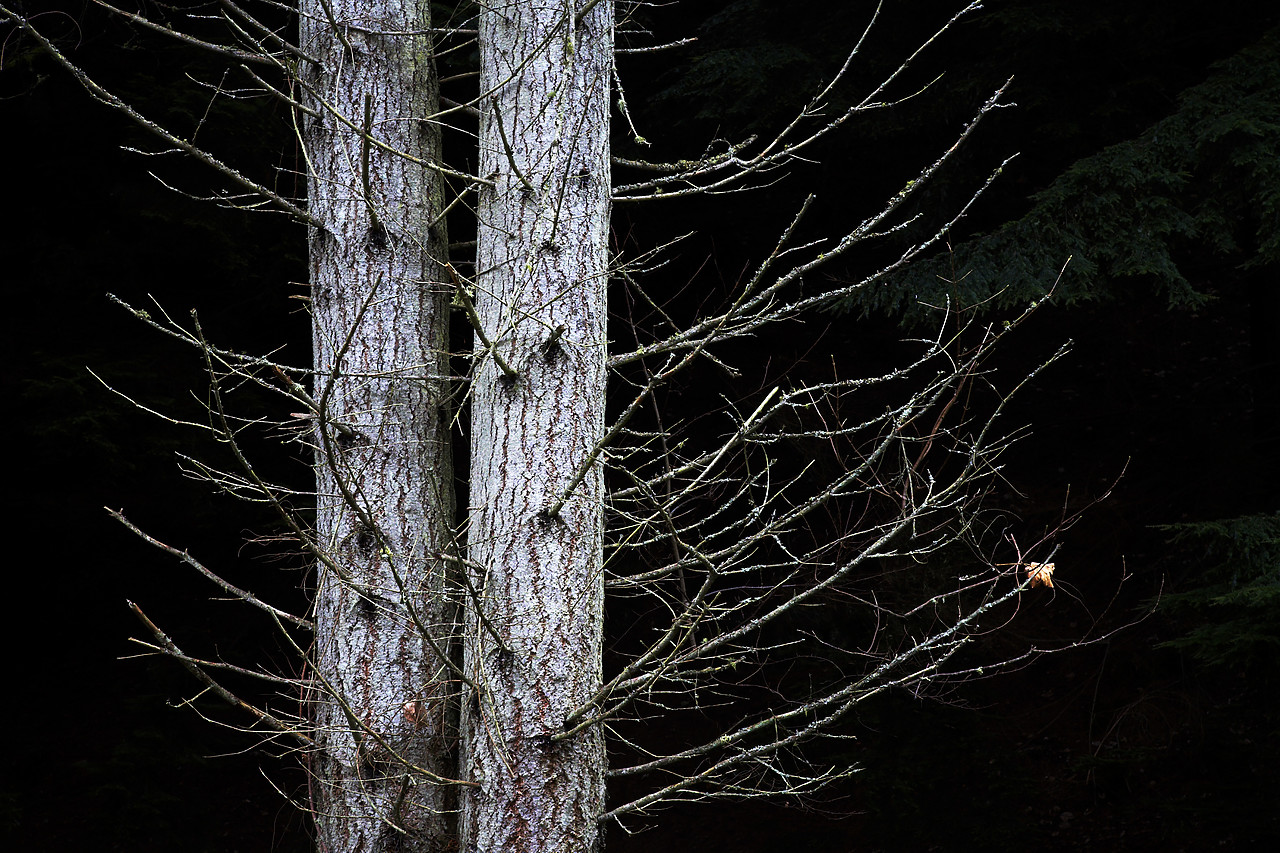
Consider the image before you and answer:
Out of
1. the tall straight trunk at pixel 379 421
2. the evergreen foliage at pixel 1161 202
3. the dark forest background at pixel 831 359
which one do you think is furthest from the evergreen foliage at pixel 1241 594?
the tall straight trunk at pixel 379 421

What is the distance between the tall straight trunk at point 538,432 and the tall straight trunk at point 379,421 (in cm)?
31

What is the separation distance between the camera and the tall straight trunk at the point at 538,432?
2.60 m

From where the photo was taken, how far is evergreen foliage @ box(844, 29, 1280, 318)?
4789mm

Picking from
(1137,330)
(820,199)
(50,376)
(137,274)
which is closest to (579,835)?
(50,376)

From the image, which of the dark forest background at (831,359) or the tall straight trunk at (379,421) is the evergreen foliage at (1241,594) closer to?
the dark forest background at (831,359)

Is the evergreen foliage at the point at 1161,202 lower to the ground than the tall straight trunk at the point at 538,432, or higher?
higher

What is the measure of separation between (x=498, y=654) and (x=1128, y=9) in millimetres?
6080

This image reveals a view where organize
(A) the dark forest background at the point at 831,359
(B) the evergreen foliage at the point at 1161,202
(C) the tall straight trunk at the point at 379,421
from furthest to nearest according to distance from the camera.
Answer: (A) the dark forest background at the point at 831,359 → (B) the evergreen foliage at the point at 1161,202 → (C) the tall straight trunk at the point at 379,421

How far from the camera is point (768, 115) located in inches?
281

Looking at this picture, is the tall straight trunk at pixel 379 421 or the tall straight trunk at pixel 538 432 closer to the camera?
the tall straight trunk at pixel 538 432

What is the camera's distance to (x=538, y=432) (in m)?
2.76

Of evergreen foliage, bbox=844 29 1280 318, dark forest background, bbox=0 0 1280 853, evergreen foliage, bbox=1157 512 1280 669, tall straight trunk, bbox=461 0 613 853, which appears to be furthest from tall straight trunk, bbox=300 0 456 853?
evergreen foliage, bbox=1157 512 1280 669

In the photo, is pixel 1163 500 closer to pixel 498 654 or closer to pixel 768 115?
pixel 768 115

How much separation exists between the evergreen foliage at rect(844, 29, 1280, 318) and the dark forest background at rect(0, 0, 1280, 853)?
2cm
